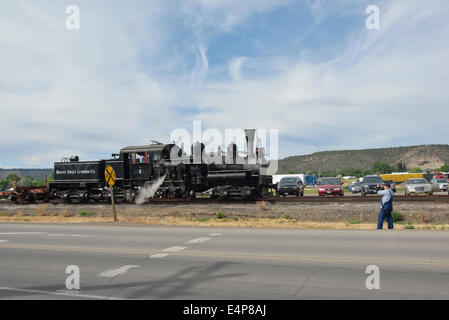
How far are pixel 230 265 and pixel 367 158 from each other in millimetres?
155890

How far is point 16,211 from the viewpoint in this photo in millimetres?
24406

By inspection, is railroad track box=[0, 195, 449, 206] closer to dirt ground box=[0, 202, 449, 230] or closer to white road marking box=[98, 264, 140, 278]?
dirt ground box=[0, 202, 449, 230]

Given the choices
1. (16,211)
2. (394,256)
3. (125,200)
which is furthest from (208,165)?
(394,256)

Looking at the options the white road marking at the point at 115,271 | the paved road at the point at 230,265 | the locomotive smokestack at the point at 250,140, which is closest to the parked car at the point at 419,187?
the locomotive smokestack at the point at 250,140

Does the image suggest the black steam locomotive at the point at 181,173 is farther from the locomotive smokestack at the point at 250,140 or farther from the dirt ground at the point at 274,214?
the dirt ground at the point at 274,214

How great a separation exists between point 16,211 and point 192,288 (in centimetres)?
2289

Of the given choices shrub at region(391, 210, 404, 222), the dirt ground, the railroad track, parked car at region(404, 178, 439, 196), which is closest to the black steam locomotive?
the railroad track

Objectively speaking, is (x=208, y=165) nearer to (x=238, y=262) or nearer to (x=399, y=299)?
(x=238, y=262)

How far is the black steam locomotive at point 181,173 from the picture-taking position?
21.2 metres

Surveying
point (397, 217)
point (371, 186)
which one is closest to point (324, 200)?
point (397, 217)

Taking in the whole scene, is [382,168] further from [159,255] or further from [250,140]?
[159,255]

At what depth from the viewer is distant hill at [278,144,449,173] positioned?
141 meters

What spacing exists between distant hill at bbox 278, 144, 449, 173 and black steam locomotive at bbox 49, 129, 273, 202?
12712 centimetres

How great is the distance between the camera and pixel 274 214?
18.2 meters
